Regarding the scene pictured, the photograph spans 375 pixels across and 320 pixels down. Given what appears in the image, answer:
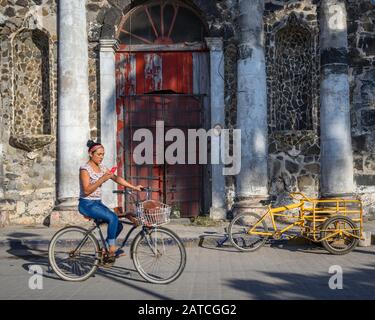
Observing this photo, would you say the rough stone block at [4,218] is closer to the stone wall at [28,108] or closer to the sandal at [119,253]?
the stone wall at [28,108]

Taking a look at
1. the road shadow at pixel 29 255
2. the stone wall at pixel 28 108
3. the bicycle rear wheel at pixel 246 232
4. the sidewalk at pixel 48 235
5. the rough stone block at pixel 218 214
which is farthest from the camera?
the stone wall at pixel 28 108

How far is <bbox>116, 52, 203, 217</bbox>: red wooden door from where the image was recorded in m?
13.2

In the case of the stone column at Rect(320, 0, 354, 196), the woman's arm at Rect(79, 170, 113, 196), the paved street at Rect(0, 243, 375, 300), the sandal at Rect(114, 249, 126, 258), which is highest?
the stone column at Rect(320, 0, 354, 196)

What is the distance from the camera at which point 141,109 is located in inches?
520

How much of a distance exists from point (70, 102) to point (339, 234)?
21.1 feet

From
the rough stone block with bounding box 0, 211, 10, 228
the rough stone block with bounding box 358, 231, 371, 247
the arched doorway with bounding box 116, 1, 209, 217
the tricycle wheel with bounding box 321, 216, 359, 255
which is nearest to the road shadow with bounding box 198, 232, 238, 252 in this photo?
the tricycle wheel with bounding box 321, 216, 359, 255

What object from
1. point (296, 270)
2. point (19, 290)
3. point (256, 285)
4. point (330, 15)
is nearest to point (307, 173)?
point (330, 15)

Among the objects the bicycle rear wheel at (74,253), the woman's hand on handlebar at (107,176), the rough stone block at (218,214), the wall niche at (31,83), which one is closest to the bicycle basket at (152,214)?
the woman's hand on handlebar at (107,176)

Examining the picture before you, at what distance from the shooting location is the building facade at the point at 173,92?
12.9 meters

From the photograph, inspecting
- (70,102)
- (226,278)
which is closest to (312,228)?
(226,278)

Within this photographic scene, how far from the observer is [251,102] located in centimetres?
1153

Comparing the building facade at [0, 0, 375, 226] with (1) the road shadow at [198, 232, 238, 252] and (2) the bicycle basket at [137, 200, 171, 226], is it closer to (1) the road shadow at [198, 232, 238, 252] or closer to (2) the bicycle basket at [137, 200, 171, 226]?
(1) the road shadow at [198, 232, 238, 252]

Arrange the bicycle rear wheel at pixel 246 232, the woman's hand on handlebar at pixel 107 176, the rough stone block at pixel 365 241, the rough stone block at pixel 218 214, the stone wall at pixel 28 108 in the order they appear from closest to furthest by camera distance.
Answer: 1. the woman's hand on handlebar at pixel 107 176
2. the bicycle rear wheel at pixel 246 232
3. the rough stone block at pixel 365 241
4. the rough stone block at pixel 218 214
5. the stone wall at pixel 28 108

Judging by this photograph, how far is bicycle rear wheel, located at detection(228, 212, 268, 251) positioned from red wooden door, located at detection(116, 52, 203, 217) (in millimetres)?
4017
